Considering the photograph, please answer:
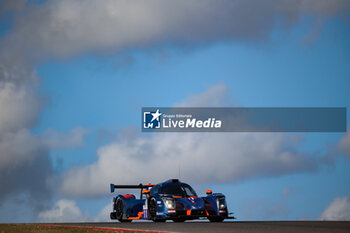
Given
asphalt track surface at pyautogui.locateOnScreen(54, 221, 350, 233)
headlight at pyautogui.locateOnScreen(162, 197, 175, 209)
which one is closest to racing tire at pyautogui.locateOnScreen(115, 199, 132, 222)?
headlight at pyautogui.locateOnScreen(162, 197, 175, 209)

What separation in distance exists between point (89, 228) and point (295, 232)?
8.77m

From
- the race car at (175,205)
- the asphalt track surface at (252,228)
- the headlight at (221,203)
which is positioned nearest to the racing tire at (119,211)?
the race car at (175,205)

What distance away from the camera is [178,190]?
2672 centimetres

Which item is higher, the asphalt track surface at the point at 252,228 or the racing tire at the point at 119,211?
the racing tire at the point at 119,211

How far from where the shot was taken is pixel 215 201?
25.6 m

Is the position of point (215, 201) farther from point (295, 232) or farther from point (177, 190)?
point (295, 232)

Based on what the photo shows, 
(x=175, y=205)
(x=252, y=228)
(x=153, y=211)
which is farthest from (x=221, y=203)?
(x=252, y=228)

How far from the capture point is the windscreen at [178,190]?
26.6 meters

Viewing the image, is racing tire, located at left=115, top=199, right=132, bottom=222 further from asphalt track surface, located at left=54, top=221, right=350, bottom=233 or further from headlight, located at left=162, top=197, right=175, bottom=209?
asphalt track surface, located at left=54, top=221, right=350, bottom=233

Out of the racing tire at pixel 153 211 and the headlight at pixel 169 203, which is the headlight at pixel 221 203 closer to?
the headlight at pixel 169 203

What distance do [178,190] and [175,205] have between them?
159cm

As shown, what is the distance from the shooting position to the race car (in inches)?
991

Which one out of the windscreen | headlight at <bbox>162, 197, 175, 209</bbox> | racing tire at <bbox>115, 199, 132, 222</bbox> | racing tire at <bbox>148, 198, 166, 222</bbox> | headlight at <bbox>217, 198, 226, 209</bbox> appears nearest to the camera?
headlight at <bbox>162, 197, 175, 209</bbox>

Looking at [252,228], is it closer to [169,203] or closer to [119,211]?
[169,203]
